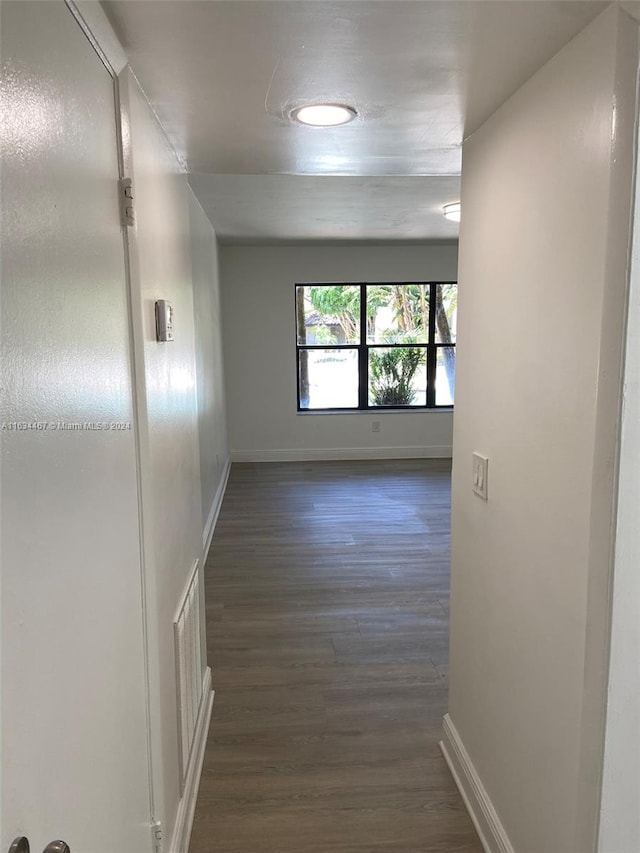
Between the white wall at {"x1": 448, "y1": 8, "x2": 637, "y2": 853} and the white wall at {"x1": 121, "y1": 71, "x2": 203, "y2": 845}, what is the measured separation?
3.16ft

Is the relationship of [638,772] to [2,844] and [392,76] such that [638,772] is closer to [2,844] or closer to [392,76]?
[2,844]

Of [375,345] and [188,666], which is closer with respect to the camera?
[188,666]

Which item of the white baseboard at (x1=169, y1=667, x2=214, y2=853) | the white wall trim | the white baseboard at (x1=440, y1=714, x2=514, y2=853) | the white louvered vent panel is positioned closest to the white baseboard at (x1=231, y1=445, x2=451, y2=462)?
the white baseboard at (x1=169, y1=667, x2=214, y2=853)

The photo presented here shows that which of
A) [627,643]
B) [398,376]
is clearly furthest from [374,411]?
[627,643]

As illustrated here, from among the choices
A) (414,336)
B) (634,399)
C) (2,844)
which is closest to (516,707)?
(634,399)

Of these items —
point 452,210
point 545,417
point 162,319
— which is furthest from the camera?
point 452,210

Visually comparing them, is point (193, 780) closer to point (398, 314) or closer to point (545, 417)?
point (545, 417)

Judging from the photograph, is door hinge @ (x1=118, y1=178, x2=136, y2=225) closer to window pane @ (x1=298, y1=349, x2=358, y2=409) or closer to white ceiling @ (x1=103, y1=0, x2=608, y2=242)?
white ceiling @ (x1=103, y1=0, x2=608, y2=242)

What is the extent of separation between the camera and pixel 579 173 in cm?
126

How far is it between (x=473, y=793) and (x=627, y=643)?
43.6 inches

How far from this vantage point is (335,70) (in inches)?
53.5

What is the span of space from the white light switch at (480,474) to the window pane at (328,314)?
17.4 ft

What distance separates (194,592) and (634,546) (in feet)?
5.26

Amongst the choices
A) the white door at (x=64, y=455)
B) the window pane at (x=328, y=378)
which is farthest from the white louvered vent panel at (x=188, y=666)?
the window pane at (x=328, y=378)
